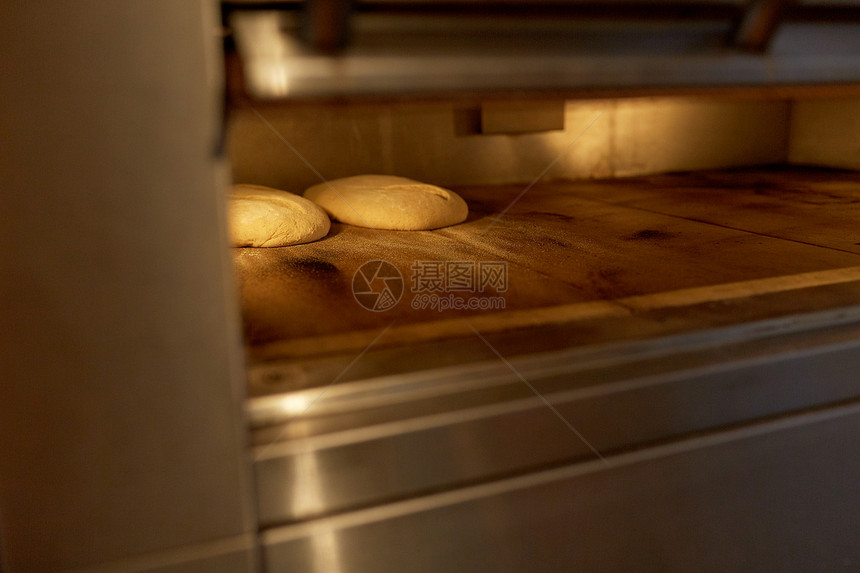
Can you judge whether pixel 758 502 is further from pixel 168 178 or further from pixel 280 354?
pixel 168 178

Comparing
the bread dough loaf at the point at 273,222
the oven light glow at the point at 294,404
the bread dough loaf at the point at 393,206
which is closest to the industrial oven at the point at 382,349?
the oven light glow at the point at 294,404

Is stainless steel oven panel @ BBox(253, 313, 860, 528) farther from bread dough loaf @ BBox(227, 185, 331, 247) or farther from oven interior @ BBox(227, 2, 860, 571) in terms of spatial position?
bread dough loaf @ BBox(227, 185, 331, 247)

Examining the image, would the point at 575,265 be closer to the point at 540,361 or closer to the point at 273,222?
the point at 540,361

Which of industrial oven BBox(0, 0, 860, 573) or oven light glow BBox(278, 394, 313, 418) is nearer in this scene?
industrial oven BBox(0, 0, 860, 573)

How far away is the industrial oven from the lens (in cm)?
59

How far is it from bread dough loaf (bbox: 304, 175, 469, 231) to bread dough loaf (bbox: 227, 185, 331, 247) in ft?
0.42

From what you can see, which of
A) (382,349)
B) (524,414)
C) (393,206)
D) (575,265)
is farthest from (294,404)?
(393,206)

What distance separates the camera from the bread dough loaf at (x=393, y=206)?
1.76 meters

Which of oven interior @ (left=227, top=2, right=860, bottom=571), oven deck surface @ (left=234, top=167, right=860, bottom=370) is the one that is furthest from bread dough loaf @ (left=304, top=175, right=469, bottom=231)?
oven interior @ (left=227, top=2, right=860, bottom=571)

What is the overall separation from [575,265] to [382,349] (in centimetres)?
62

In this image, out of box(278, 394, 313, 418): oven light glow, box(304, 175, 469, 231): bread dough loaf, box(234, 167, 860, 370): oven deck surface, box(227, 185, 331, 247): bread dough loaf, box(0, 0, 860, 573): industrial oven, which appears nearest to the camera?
box(0, 0, 860, 573): industrial oven

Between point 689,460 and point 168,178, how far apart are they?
2.45 feet

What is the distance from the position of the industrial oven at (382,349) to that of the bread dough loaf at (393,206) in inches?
19.2

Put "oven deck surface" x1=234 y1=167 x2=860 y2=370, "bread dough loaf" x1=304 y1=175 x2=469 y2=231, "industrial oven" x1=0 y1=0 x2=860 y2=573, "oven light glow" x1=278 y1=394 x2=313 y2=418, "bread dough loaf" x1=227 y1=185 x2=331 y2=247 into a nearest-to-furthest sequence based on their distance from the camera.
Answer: "industrial oven" x1=0 y1=0 x2=860 y2=573 → "oven light glow" x1=278 y1=394 x2=313 y2=418 → "oven deck surface" x1=234 y1=167 x2=860 y2=370 → "bread dough loaf" x1=227 y1=185 x2=331 y2=247 → "bread dough loaf" x1=304 y1=175 x2=469 y2=231
